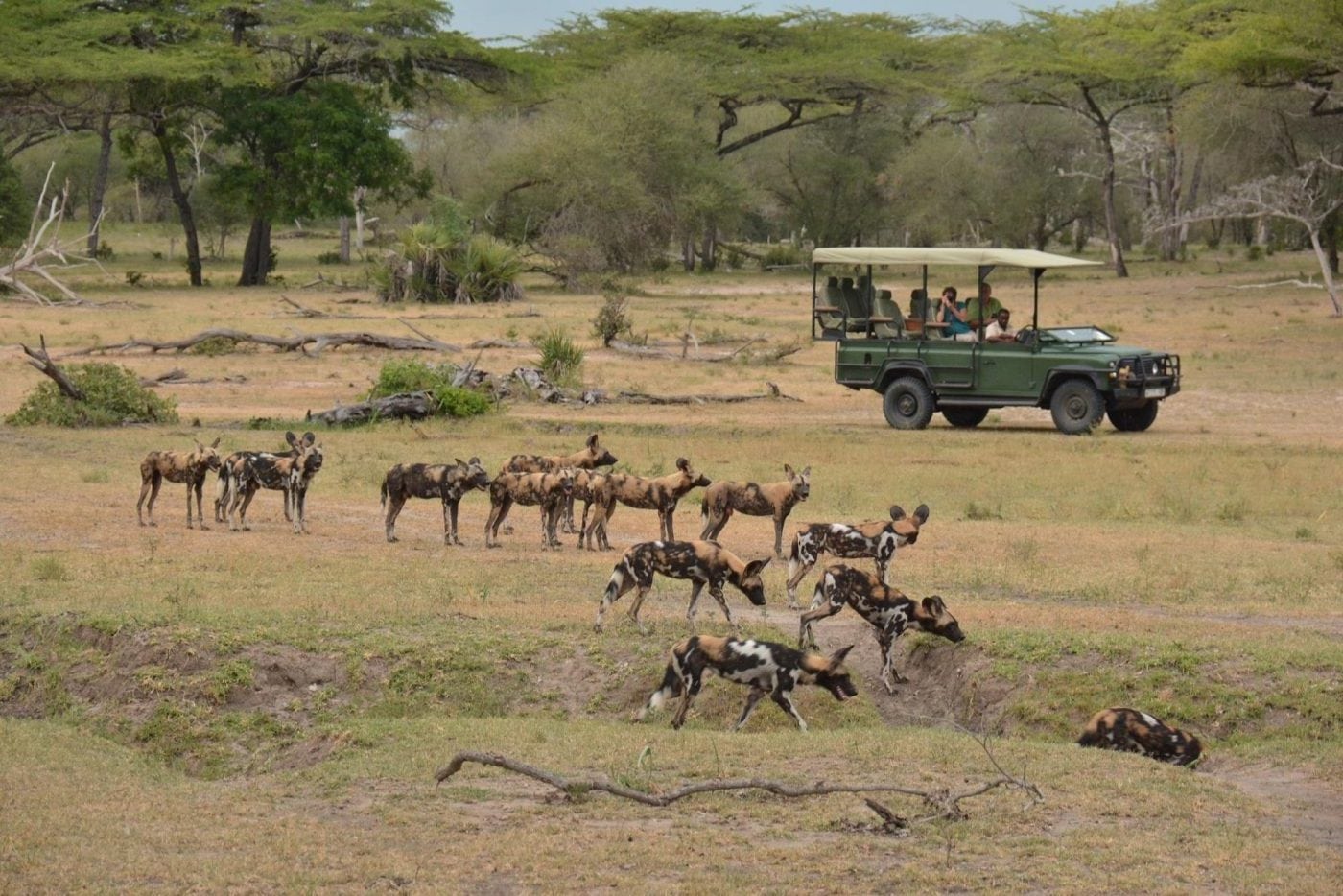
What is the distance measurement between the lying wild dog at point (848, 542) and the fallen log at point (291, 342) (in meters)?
22.1

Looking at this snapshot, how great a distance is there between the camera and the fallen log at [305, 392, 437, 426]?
85.1 ft

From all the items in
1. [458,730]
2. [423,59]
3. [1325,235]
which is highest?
[423,59]

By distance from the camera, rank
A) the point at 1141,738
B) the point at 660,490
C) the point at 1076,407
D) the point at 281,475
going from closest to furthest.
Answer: the point at 1141,738
the point at 660,490
the point at 281,475
the point at 1076,407

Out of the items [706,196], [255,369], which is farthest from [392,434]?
[706,196]

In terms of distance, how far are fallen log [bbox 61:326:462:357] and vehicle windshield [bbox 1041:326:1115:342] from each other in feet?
Answer: 42.8

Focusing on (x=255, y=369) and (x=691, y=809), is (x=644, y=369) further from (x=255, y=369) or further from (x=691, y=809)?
(x=691, y=809)

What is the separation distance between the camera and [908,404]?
27.1 m

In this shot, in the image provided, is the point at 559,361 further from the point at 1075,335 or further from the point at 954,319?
the point at 1075,335

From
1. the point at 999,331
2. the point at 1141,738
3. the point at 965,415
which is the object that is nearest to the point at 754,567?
the point at 1141,738

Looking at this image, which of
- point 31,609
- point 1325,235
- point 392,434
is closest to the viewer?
point 31,609

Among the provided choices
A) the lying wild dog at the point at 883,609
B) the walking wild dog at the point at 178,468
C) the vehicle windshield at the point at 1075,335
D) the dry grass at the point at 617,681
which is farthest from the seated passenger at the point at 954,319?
the lying wild dog at the point at 883,609

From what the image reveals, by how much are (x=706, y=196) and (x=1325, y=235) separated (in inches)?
742

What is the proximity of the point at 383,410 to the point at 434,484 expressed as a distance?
971 centimetres

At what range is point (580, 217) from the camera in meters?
57.9
